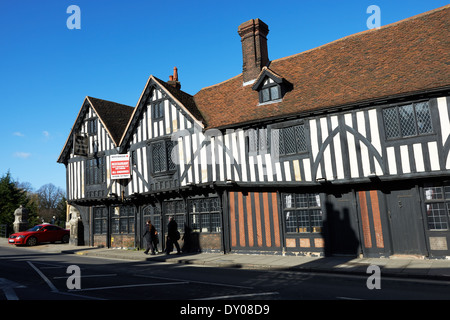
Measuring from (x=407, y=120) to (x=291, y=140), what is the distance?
439 cm

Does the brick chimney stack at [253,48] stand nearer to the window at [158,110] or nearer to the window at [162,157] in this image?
the window at [158,110]

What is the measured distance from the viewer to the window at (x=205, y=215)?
1627 cm

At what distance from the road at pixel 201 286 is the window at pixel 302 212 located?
11.1ft

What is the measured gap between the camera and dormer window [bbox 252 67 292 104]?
607 inches

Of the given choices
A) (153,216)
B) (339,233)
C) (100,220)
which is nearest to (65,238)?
(100,220)

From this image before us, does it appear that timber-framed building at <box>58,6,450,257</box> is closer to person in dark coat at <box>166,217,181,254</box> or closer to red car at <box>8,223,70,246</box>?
person in dark coat at <box>166,217,181,254</box>

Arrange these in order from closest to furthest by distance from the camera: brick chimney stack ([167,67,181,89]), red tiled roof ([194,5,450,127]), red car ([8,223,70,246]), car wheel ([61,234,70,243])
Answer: red tiled roof ([194,5,450,127]) < brick chimney stack ([167,67,181,89]) < red car ([8,223,70,246]) < car wheel ([61,234,70,243])

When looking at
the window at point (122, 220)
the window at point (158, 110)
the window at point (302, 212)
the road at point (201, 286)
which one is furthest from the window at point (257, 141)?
the window at point (122, 220)

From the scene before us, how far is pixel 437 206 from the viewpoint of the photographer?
1161 centimetres

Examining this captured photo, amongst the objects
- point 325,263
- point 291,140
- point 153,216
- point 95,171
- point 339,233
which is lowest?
point 325,263

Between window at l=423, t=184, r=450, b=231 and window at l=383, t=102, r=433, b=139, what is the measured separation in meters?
2.03

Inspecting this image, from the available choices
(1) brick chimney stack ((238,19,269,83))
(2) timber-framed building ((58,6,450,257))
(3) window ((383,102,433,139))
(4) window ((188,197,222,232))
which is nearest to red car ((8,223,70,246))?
(2) timber-framed building ((58,6,450,257))

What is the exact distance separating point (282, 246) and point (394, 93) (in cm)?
737

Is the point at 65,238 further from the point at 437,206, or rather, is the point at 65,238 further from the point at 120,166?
the point at 437,206
